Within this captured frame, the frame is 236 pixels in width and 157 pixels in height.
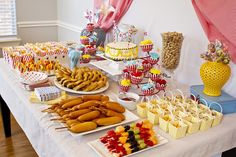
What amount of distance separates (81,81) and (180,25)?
0.69 metres

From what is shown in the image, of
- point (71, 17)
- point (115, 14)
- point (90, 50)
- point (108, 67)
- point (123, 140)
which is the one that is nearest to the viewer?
point (123, 140)

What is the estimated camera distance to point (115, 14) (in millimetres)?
2127

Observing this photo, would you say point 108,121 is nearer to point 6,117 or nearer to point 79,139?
point 79,139

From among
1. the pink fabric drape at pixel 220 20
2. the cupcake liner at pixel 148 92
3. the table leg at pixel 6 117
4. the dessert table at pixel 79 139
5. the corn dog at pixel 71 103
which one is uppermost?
the pink fabric drape at pixel 220 20

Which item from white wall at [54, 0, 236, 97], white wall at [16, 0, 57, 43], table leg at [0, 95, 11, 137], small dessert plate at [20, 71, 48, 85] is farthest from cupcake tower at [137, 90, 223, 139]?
white wall at [16, 0, 57, 43]

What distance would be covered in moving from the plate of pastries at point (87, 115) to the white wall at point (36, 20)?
7.02ft

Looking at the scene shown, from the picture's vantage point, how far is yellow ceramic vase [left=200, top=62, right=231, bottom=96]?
122 cm

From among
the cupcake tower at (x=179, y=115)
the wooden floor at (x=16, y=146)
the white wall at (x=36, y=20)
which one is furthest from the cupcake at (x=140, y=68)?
the white wall at (x=36, y=20)

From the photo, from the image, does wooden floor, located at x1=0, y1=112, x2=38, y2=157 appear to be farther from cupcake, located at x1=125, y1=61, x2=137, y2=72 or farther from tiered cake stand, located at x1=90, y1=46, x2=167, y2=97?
cupcake, located at x1=125, y1=61, x2=137, y2=72

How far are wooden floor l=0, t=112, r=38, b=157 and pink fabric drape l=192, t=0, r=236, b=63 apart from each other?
4.62ft

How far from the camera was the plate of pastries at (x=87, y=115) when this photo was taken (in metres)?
1.00

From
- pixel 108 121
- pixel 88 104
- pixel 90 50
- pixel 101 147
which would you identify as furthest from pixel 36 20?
pixel 101 147

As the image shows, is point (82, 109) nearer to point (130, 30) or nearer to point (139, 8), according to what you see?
point (130, 30)

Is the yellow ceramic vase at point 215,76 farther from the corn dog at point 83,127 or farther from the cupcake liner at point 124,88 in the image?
the corn dog at point 83,127
